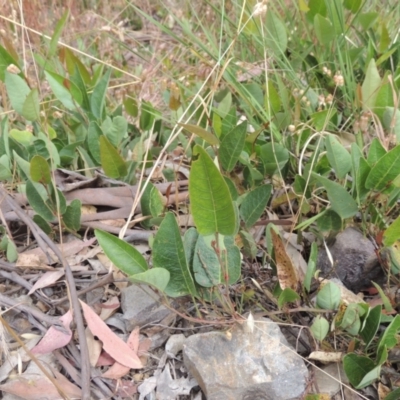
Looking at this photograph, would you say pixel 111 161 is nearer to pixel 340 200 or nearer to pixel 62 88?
pixel 62 88

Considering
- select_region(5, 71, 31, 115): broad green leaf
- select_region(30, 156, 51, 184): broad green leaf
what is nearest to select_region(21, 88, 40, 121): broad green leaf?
select_region(5, 71, 31, 115): broad green leaf

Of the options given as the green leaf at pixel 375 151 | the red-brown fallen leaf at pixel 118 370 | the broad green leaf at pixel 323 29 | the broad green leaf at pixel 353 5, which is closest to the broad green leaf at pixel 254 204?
the green leaf at pixel 375 151

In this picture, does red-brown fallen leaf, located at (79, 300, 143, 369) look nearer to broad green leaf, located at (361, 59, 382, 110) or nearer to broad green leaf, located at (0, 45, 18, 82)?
broad green leaf, located at (0, 45, 18, 82)

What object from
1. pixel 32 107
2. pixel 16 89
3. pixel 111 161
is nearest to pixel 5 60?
pixel 16 89

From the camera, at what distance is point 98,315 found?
0.92 metres

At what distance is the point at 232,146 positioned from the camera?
1.03 m

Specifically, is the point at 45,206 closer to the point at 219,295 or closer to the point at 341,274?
the point at 219,295

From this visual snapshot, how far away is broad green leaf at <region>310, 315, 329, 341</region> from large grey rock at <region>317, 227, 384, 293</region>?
0.54 feet

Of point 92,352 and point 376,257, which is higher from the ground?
point 376,257

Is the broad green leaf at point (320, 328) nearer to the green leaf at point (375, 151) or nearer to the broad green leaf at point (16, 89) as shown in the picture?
the green leaf at point (375, 151)

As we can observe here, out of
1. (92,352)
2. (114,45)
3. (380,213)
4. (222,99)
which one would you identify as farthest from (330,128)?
(114,45)

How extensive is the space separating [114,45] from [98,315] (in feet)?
6.94

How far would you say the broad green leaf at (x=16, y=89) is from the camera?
3.71 feet

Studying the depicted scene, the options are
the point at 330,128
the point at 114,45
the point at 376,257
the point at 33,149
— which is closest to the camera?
the point at 376,257
